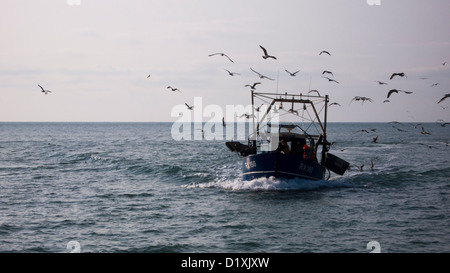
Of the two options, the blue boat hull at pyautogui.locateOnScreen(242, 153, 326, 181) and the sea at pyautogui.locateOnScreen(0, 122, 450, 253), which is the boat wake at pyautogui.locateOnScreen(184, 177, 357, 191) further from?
the blue boat hull at pyautogui.locateOnScreen(242, 153, 326, 181)

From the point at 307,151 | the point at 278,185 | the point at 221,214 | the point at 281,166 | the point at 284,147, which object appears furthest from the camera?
the point at 307,151

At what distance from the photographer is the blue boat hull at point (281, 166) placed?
23.7m

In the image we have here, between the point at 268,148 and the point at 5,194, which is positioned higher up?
the point at 268,148

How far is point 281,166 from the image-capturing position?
2373 centimetres

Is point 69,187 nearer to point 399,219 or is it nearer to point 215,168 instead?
point 215,168

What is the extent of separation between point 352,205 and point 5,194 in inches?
690

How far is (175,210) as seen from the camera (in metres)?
19.7

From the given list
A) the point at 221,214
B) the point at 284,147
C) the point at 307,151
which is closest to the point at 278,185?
the point at 284,147

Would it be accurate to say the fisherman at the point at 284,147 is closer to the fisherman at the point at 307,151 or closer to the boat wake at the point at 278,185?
the fisherman at the point at 307,151

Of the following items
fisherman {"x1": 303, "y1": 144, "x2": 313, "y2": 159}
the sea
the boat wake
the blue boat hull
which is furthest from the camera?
fisherman {"x1": 303, "y1": 144, "x2": 313, "y2": 159}

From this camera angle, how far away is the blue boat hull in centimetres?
2369

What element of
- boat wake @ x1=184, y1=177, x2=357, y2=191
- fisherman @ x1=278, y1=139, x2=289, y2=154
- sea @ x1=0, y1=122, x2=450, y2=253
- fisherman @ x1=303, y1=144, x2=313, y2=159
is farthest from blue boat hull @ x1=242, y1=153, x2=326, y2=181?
fisherman @ x1=278, y1=139, x2=289, y2=154

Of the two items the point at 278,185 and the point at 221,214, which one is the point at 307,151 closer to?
the point at 278,185
